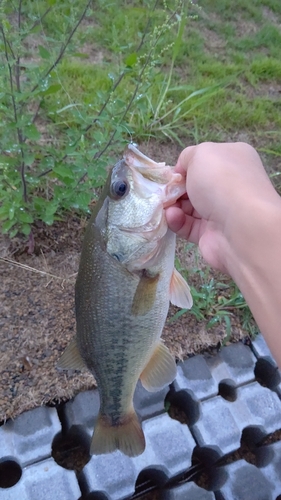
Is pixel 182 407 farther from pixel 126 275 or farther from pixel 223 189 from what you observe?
pixel 223 189

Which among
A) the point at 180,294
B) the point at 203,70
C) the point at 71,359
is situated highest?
the point at 180,294

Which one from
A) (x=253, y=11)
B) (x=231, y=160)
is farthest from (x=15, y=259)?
(x=253, y=11)

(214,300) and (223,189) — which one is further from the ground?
(223,189)

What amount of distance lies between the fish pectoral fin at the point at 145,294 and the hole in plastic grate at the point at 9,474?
102 cm

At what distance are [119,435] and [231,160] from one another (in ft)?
3.65

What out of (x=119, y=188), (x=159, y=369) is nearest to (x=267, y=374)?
(x=159, y=369)

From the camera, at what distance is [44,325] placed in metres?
2.42

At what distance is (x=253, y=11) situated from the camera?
5.07m

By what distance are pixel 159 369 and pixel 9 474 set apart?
907 mm

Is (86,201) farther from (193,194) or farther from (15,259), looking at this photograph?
(193,194)

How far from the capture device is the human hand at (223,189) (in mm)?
1468

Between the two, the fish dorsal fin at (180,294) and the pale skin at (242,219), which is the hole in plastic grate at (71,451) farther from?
the pale skin at (242,219)

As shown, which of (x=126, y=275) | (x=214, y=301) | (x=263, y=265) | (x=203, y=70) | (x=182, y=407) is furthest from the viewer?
(x=203, y=70)

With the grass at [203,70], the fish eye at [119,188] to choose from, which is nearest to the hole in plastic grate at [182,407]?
the fish eye at [119,188]
